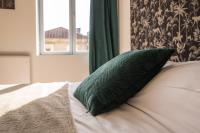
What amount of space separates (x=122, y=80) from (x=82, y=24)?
2635 millimetres

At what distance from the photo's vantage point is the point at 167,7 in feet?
5.30

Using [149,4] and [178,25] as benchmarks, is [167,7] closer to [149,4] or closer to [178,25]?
[178,25]

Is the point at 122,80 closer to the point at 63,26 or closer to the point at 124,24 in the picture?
the point at 124,24

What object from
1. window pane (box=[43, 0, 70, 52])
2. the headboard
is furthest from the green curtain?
the headboard

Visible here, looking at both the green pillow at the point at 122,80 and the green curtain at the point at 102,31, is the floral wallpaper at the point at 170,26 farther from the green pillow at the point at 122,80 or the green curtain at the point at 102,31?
the green curtain at the point at 102,31

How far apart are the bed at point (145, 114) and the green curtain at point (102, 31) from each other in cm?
214

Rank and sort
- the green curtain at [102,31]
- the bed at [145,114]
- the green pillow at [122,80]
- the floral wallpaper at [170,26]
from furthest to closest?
the green curtain at [102,31] → the floral wallpaper at [170,26] → the green pillow at [122,80] → the bed at [145,114]

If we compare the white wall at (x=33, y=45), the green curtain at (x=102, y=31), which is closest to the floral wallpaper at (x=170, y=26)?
the white wall at (x=33, y=45)

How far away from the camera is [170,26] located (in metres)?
1.57

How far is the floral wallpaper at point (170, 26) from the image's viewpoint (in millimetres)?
1327

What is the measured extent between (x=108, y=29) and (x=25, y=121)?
2.52 meters

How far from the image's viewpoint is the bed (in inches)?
33.2

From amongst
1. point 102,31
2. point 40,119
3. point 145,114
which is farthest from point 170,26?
point 102,31

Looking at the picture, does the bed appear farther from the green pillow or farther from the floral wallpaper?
the floral wallpaper
